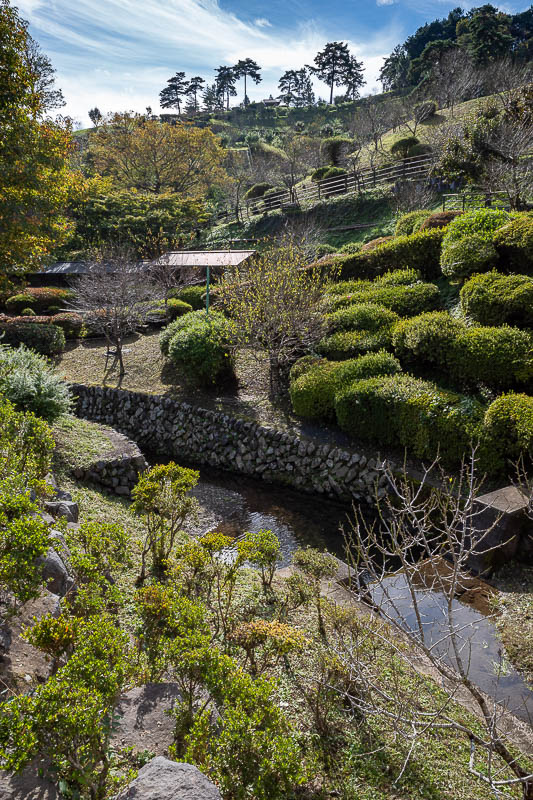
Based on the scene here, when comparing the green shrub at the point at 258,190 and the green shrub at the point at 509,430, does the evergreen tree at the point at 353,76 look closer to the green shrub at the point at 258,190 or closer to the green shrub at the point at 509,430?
the green shrub at the point at 258,190

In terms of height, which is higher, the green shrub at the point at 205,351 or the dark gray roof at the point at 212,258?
the dark gray roof at the point at 212,258

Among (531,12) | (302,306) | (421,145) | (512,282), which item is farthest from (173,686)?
(531,12)

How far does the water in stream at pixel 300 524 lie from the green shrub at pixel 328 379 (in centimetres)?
A: 184

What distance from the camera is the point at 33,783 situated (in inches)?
97.6

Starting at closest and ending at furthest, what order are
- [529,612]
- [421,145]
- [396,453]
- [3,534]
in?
[3,534] < [529,612] < [396,453] < [421,145]

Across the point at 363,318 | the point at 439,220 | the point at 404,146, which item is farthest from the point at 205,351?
the point at 404,146

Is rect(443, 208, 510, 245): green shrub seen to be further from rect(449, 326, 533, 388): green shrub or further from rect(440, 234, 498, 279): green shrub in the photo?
rect(449, 326, 533, 388): green shrub

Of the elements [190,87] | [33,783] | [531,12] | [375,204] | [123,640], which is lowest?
[33,783]

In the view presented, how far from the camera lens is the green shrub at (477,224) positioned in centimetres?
1178

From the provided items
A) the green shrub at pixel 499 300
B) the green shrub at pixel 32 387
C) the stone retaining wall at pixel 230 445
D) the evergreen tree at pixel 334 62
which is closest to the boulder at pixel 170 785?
the stone retaining wall at pixel 230 445

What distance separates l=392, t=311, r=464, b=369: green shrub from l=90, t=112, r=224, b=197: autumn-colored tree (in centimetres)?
3139

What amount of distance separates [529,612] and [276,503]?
15.8ft

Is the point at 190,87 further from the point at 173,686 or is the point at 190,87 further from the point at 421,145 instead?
the point at 173,686

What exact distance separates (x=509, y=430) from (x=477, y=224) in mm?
7152
